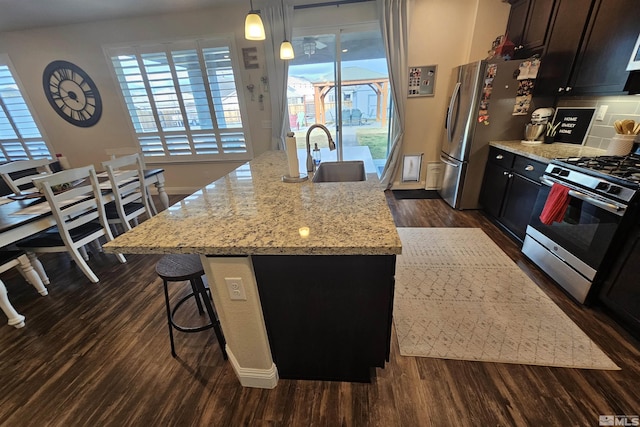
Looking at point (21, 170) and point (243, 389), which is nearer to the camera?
point (243, 389)

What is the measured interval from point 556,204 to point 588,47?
140cm

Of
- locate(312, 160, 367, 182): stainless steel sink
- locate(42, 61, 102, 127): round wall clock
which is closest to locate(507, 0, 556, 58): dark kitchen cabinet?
locate(312, 160, 367, 182): stainless steel sink

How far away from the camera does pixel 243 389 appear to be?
1.33m

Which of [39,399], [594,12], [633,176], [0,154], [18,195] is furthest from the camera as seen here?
[0,154]

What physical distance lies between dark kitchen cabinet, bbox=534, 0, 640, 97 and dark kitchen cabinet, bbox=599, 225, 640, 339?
1231mm

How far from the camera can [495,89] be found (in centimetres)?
265

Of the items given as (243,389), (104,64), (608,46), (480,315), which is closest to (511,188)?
(608,46)

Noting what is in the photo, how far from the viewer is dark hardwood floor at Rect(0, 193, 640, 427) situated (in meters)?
1.18

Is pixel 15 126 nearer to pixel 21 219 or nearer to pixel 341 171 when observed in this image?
pixel 21 219

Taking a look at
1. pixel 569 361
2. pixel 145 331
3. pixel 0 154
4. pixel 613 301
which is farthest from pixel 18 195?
pixel 613 301

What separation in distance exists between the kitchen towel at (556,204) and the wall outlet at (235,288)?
7.26 feet

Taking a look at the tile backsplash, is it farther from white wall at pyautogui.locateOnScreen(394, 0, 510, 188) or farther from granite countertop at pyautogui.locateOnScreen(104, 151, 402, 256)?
granite countertop at pyautogui.locateOnScreen(104, 151, 402, 256)

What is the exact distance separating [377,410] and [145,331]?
5.15 ft

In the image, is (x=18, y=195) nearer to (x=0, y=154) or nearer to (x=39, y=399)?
(x=39, y=399)
